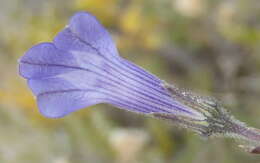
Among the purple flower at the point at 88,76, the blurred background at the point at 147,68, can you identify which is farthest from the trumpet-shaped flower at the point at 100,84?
the blurred background at the point at 147,68

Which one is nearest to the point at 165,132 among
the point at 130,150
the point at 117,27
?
the point at 130,150

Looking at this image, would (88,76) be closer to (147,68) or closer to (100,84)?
(100,84)

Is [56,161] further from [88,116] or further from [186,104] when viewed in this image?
[186,104]

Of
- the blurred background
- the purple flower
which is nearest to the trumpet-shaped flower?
the purple flower

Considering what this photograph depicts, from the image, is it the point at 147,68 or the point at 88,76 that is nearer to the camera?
the point at 88,76

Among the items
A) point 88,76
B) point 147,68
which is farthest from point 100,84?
point 147,68

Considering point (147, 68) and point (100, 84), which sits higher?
point (147, 68)
